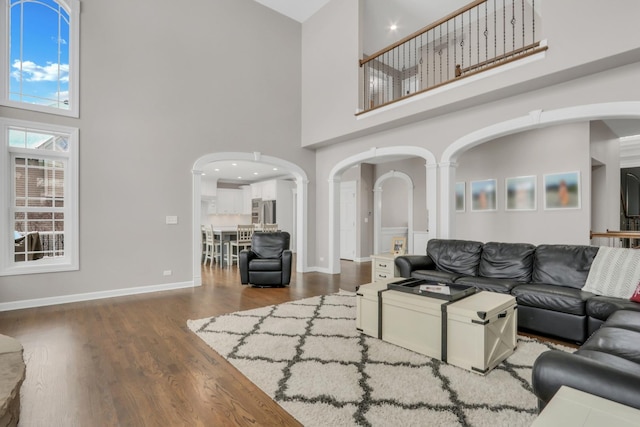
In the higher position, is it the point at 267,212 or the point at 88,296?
the point at 267,212

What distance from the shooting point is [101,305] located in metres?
4.34

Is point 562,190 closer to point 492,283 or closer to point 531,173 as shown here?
point 531,173

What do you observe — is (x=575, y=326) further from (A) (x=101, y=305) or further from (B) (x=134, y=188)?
(B) (x=134, y=188)

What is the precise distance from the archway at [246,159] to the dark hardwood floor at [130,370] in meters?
1.21

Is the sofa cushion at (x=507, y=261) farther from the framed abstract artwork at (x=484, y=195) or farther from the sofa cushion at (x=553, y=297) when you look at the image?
the framed abstract artwork at (x=484, y=195)

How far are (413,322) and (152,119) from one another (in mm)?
4862

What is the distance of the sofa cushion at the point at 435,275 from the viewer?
3.89 meters

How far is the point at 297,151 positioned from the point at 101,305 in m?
4.44

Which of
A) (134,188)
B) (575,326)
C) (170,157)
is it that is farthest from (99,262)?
(575,326)

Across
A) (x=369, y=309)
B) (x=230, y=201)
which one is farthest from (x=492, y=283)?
(x=230, y=201)

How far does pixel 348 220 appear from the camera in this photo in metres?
9.00

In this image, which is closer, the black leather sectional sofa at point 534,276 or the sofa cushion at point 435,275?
the black leather sectional sofa at point 534,276

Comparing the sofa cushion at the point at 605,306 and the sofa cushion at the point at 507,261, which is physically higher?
the sofa cushion at the point at 507,261

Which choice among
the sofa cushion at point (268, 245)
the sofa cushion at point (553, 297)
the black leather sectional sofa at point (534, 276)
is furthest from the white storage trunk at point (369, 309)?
the sofa cushion at point (268, 245)
